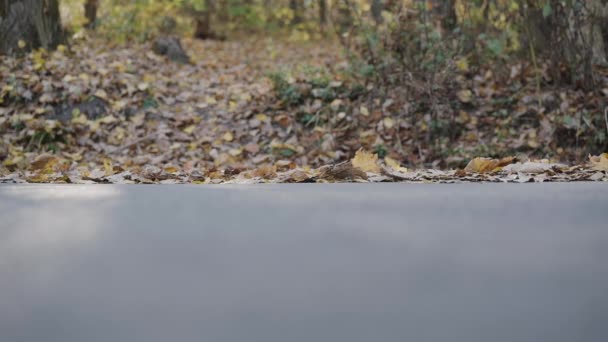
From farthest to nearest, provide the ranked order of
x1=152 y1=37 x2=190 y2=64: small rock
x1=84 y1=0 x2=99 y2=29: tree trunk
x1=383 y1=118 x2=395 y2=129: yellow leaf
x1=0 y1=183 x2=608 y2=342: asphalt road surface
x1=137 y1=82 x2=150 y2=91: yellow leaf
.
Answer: x1=84 y1=0 x2=99 y2=29: tree trunk → x1=152 y1=37 x2=190 y2=64: small rock → x1=137 y1=82 x2=150 y2=91: yellow leaf → x1=383 y1=118 x2=395 y2=129: yellow leaf → x1=0 y1=183 x2=608 y2=342: asphalt road surface

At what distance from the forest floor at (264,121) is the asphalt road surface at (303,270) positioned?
2.55 m

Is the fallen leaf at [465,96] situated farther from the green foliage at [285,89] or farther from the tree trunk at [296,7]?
the tree trunk at [296,7]

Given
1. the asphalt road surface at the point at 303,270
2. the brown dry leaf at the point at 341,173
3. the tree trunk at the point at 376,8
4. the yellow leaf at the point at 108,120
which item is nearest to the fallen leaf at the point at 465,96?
the tree trunk at the point at 376,8

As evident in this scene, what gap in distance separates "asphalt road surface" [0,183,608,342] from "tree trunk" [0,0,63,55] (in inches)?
221

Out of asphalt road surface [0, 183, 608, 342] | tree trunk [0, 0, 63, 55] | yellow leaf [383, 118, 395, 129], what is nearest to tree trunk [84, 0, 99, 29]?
tree trunk [0, 0, 63, 55]

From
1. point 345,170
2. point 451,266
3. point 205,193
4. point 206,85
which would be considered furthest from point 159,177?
point 206,85

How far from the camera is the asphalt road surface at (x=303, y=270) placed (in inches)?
34.5

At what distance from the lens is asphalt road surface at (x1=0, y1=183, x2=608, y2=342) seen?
876 millimetres

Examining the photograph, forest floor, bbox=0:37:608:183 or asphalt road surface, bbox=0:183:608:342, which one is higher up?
asphalt road surface, bbox=0:183:608:342

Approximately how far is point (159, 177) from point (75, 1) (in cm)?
747

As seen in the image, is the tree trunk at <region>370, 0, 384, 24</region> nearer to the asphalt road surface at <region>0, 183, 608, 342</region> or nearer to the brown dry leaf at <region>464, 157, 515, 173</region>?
the brown dry leaf at <region>464, 157, 515, 173</region>

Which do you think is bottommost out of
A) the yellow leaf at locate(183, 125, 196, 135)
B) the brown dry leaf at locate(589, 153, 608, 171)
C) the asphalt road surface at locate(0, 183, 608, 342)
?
the yellow leaf at locate(183, 125, 196, 135)

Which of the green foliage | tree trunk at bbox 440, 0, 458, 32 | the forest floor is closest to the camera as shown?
the forest floor

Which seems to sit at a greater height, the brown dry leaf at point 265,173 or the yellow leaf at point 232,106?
the brown dry leaf at point 265,173
